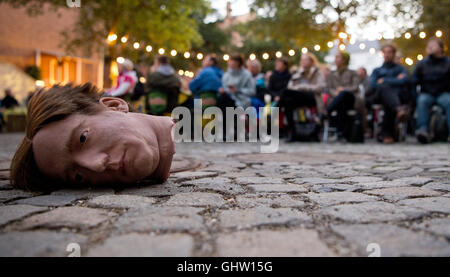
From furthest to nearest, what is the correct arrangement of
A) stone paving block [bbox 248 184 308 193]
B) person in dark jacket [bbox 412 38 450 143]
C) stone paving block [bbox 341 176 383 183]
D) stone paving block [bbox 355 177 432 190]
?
person in dark jacket [bbox 412 38 450 143] → stone paving block [bbox 341 176 383 183] → stone paving block [bbox 355 177 432 190] → stone paving block [bbox 248 184 308 193]

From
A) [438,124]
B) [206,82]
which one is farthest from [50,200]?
[438,124]

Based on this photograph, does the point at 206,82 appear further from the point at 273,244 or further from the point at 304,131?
the point at 273,244

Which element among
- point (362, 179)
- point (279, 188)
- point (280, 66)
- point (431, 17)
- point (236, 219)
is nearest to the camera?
point (236, 219)

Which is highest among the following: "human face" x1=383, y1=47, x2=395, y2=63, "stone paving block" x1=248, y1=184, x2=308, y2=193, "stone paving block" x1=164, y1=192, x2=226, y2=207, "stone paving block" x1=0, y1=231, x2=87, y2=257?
"human face" x1=383, y1=47, x2=395, y2=63

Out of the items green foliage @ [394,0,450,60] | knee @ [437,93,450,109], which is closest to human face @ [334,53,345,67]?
knee @ [437,93,450,109]

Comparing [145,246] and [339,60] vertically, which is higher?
[339,60]

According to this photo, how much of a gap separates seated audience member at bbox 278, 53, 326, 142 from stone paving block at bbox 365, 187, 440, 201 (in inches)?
238

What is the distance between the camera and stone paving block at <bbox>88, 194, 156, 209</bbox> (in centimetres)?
208

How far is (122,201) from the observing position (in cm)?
220

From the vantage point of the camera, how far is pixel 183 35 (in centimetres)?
1864

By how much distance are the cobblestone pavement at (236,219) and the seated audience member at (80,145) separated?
0.37 ft

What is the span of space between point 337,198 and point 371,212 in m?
0.41

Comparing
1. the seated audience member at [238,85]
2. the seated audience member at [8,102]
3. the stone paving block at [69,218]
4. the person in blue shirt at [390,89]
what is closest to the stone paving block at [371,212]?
the stone paving block at [69,218]

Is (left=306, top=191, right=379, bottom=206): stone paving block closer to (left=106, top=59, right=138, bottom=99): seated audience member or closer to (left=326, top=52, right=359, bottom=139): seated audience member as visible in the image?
(left=326, top=52, right=359, bottom=139): seated audience member
